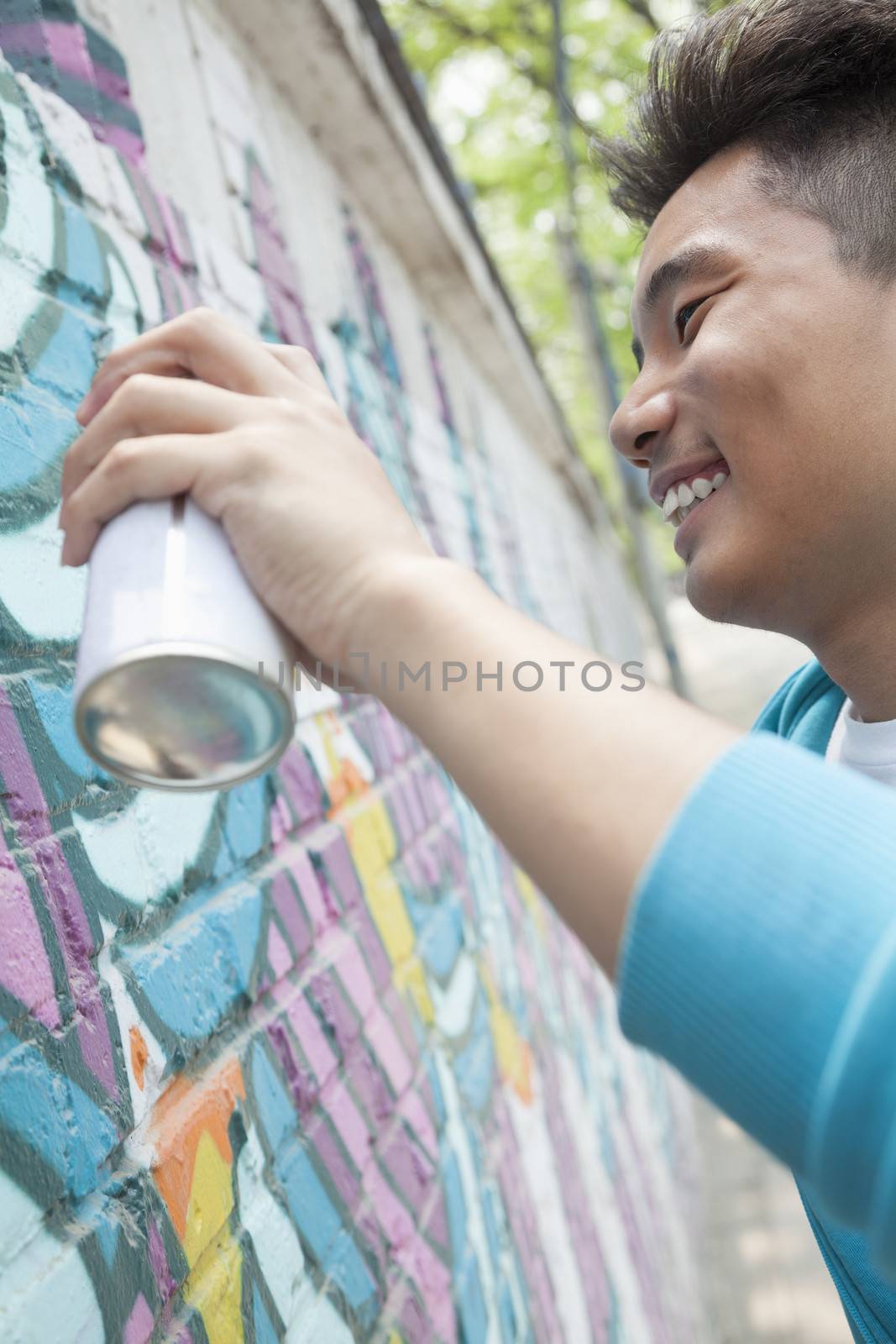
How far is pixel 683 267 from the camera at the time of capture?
1.47 metres

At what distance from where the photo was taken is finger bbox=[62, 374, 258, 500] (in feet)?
2.50

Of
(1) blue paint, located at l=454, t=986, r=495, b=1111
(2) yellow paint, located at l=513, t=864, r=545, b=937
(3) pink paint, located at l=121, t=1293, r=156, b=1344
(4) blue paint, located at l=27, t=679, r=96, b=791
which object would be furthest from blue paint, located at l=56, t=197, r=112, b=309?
(2) yellow paint, located at l=513, t=864, r=545, b=937

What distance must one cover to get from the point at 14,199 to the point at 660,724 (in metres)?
0.97

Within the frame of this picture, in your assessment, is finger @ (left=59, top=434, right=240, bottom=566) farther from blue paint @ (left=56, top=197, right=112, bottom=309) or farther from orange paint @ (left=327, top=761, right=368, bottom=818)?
orange paint @ (left=327, top=761, right=368, bottom=818)

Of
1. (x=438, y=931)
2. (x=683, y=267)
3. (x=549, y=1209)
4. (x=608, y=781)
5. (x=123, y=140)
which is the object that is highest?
(x=123, y=140)

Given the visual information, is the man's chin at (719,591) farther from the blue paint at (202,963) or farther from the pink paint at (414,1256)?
the pink paint at (414,1256)

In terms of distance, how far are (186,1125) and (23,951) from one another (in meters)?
0.34

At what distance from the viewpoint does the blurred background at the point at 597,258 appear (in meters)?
4.50

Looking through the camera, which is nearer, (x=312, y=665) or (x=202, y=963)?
(x=312, y=665)

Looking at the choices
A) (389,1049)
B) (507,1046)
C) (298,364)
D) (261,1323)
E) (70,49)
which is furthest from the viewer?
(507,1046)

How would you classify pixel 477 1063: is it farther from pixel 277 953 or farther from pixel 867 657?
pixel 867 657

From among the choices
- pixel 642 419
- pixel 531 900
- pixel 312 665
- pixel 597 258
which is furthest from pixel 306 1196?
pixel 597 258

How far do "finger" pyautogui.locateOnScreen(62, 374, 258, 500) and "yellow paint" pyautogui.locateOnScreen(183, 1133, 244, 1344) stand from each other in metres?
0.79

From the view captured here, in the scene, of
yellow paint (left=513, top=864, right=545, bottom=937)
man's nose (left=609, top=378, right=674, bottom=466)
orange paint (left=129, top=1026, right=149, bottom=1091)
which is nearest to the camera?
orange paint (left=129, top=1026, right=149, bottom=1091)
